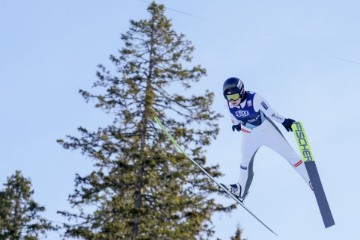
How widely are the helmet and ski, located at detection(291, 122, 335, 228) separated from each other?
102 centimetres

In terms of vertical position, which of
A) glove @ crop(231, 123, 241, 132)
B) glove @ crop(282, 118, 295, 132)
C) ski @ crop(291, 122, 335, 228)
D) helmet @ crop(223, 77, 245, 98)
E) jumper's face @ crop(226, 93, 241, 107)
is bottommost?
ski @ crop(291, 122, 335, 228)

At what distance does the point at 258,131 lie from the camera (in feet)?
42.9

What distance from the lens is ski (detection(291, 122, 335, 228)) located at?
1228 cm

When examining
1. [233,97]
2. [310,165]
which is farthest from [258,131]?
[310,165]

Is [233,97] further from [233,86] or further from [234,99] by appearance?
[233,86]

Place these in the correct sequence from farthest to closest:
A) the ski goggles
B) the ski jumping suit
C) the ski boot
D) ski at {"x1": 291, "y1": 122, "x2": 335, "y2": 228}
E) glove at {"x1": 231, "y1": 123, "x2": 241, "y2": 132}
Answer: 1. the ski boot
2. glove at {"x1": 231, "y1": 123, "x2": 241, "y2": 132}
3. the ski jumping suit
4. the ski goggles
5. ski at {"x1": 291, "y1": 122, "x2": 335, "y2": 228}

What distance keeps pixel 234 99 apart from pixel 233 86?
0.31 meters

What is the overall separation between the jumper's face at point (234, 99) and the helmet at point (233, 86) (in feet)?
0.22

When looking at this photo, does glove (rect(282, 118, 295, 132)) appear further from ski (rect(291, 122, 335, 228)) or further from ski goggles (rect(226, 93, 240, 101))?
A: ski goggles (rect(226, 93, 240, 101))

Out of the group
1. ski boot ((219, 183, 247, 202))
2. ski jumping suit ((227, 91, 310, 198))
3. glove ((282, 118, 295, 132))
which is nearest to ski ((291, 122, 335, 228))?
glove ((282, 118, 295, 132))

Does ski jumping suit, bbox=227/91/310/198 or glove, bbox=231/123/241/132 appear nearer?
ski jumping suit, bbox=227/91/310/198

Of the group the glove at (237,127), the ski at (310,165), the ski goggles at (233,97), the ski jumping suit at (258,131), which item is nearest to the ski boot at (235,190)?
the ski jumping suit at (258,131)

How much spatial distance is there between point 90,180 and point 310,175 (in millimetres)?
12069

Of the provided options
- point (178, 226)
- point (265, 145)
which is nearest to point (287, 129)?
point (265, 145)
